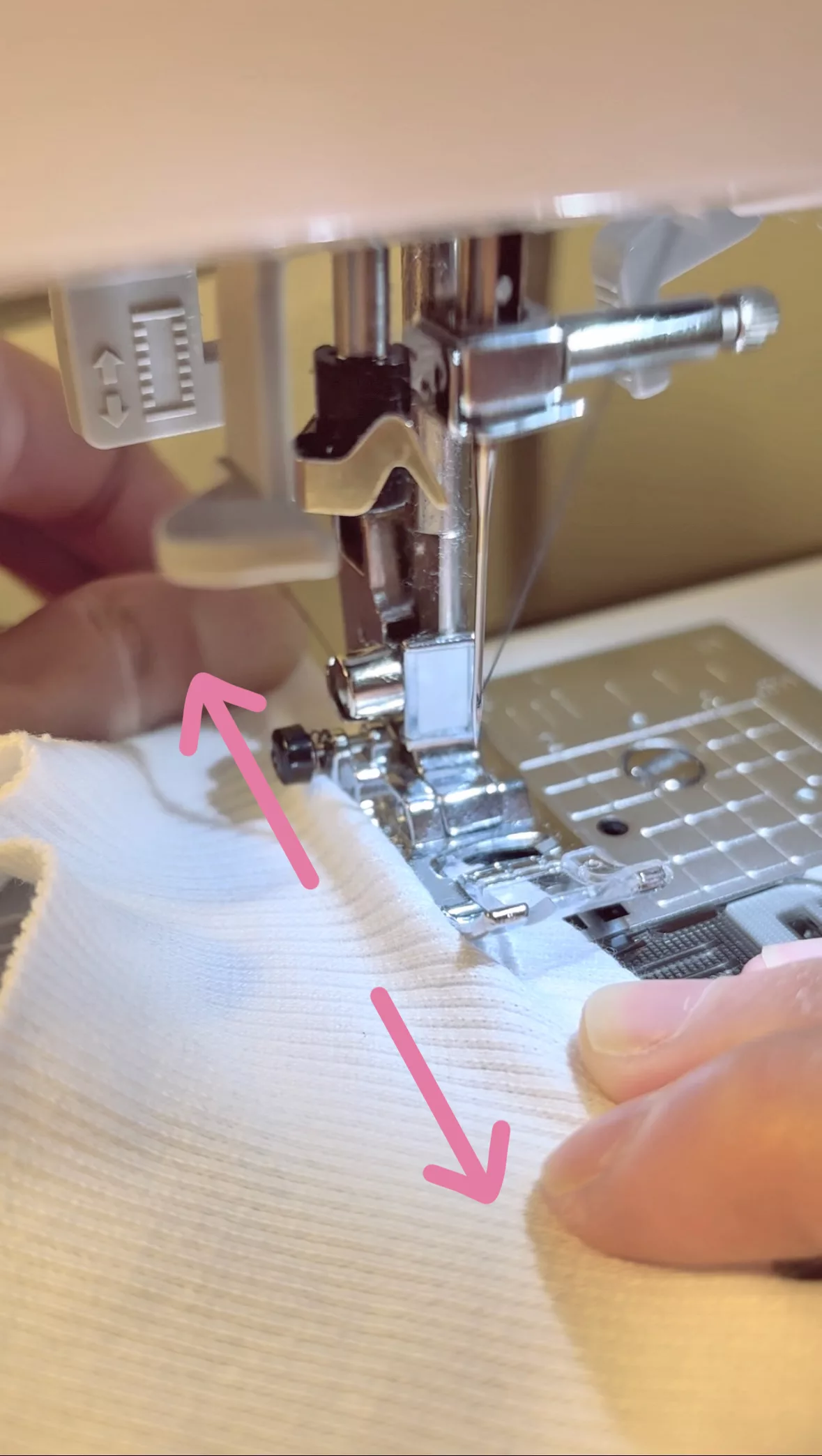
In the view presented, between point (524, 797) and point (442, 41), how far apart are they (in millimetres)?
321

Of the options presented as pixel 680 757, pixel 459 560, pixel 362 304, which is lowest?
pixel 680 757

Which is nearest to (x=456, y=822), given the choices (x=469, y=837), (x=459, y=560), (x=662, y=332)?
(x=469, y=837)

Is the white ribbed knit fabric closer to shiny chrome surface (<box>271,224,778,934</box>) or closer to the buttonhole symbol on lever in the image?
shiny chrome surface (<box>271,224,778,934</box>)

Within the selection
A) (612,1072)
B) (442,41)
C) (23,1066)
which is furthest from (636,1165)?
(442,41)

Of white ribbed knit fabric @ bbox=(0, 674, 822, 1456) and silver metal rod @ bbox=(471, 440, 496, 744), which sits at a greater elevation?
silver metal rod @ bbox=(471, 440, 496, 744)

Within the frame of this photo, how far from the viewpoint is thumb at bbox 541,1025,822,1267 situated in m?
0.31

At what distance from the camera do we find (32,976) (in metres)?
0.36

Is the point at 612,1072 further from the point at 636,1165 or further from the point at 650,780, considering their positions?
the point at 650,780

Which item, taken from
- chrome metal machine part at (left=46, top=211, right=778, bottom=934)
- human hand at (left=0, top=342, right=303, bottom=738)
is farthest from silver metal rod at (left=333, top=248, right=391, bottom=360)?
human hand at (left=0, top=342, right=303, bottom=738)

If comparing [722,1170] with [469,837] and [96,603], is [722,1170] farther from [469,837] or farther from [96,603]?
[96,603]

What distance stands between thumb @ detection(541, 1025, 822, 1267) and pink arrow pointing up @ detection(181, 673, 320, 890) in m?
0.22

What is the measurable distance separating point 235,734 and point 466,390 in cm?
27

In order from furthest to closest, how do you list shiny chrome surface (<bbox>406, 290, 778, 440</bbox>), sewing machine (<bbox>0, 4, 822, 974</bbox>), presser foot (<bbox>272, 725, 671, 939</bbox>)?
presser foot (<bbox>272, 725, 671, 939</bbox>)
shiny chrome surface (<bbox>406, 290, 778, 440</bbox>)
sewing machine (<bbox>0, 4, 822, 974</bbox>)

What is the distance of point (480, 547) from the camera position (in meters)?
0.45
